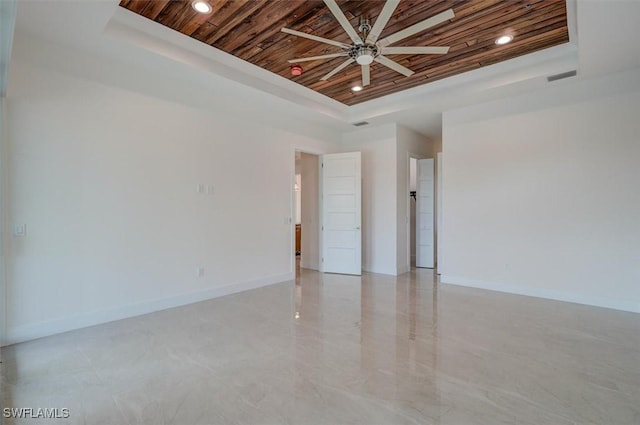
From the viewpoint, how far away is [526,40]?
356 centimetres

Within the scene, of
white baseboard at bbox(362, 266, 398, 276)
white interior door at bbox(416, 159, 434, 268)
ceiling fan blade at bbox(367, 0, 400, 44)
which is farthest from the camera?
white interior door at bbox(416, 159, 434, 268)

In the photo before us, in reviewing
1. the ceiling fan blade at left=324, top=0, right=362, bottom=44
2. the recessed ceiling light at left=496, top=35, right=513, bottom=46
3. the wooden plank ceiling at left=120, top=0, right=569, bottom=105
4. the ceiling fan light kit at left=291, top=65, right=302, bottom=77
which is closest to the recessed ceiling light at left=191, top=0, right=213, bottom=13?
the wooden plank ceiling at left=120, top=0, right=569, bottom=105

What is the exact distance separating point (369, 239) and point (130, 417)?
16.7 feet

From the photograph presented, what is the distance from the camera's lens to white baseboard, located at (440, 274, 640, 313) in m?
4.00

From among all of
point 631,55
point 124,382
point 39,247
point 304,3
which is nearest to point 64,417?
point 124,382

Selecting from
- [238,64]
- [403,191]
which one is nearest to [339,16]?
[238,64]

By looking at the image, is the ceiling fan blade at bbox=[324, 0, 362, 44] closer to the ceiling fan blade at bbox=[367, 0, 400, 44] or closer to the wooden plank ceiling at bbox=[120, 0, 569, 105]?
the ceiling fan blade at bbox=[367, 0, 400, 44]

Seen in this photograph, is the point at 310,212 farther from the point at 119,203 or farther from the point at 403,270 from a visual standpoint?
the point at 119,203

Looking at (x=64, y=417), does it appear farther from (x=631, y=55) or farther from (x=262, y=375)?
(x=631, y=55)

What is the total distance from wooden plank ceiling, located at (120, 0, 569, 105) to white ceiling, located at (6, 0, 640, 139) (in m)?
0.19

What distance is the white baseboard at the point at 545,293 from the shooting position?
158 inches

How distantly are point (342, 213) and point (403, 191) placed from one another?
134 cm

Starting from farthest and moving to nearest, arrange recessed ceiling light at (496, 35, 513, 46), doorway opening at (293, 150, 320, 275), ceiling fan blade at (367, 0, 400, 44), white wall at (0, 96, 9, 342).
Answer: doorway opening at (293, 150, 320, 275)
recessed ceiling light at (496, 35, 513, 46)
white wall at (0, 96, 9, 342)
ceiling fan blade at (367, 0, 400, 44)

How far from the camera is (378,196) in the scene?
634cm
